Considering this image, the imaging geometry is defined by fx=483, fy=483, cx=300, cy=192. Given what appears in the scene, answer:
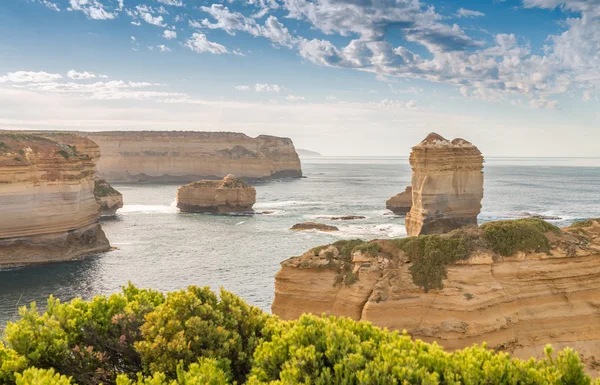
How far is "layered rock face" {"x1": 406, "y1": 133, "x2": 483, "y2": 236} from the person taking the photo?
172ft

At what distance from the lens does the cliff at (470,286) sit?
61.7ft

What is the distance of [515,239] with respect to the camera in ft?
67.5

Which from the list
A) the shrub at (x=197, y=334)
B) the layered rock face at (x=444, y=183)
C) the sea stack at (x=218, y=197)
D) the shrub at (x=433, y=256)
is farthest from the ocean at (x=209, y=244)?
the shrub at (x=433, y=256)

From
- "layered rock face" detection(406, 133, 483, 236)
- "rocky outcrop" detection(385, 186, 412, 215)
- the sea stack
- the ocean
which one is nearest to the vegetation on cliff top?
the ocean

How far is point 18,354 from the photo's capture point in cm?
1040

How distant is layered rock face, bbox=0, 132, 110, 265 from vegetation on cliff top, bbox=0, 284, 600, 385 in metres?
37.4

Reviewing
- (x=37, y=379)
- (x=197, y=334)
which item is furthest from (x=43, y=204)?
(x=37, y=379)

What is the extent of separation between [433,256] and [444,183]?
114ft

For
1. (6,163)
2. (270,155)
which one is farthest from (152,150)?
(6,163)

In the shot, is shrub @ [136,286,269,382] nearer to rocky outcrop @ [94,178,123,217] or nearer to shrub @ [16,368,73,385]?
shrub @ [16,368,73,385]

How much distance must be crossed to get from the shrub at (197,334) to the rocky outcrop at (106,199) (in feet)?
236

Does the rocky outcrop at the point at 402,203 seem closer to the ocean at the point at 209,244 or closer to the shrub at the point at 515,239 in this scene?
the ocean at the point at 209,244

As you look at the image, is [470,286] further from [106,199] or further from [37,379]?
[106,199]

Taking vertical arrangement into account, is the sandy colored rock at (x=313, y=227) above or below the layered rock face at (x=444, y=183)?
below
